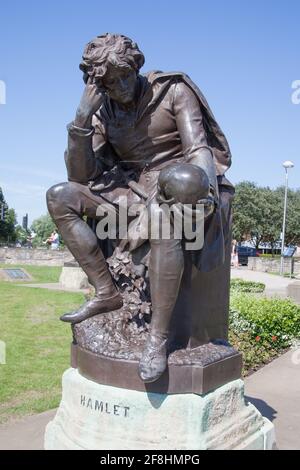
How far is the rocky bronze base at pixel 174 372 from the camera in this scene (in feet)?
9.68

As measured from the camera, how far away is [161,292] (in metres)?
2.94

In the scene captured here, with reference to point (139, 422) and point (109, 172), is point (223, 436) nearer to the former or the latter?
point (139, 422)

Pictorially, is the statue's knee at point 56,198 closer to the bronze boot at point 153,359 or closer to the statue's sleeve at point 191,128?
the statue's sleeve at point 191,128

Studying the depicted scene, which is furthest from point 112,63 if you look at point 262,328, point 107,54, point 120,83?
point 262,328

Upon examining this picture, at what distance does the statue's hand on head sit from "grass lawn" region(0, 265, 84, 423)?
307cm

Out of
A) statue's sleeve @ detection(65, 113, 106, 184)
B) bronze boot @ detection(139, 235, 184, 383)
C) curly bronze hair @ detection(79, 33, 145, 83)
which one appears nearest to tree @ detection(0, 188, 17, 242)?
statue's sleeve @ detection(65, 113, 106, 184)

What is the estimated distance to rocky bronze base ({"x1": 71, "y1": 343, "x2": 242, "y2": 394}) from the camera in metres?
2.95

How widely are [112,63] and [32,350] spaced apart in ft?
17.5

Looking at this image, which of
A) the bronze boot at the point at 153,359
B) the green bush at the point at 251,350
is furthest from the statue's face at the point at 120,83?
the green bush at the point at 251,350

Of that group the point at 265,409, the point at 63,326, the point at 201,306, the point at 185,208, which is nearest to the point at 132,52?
the point at 185,208

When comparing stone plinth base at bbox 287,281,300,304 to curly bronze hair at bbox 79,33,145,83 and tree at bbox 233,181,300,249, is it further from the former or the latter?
tree at bbox 233,181,300,249

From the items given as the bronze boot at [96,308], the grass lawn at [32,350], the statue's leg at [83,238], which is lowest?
the grass lawn at [32,350]

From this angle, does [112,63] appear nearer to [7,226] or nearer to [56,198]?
[56,198]

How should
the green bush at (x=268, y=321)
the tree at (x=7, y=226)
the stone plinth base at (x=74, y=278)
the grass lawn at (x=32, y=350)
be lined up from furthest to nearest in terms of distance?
the tree at (x=7, y=226) → the stone plinth base at (x=74, y=278) → the green bush at (x=268, y=321) → the grass lawn at (x=32, y=350)
